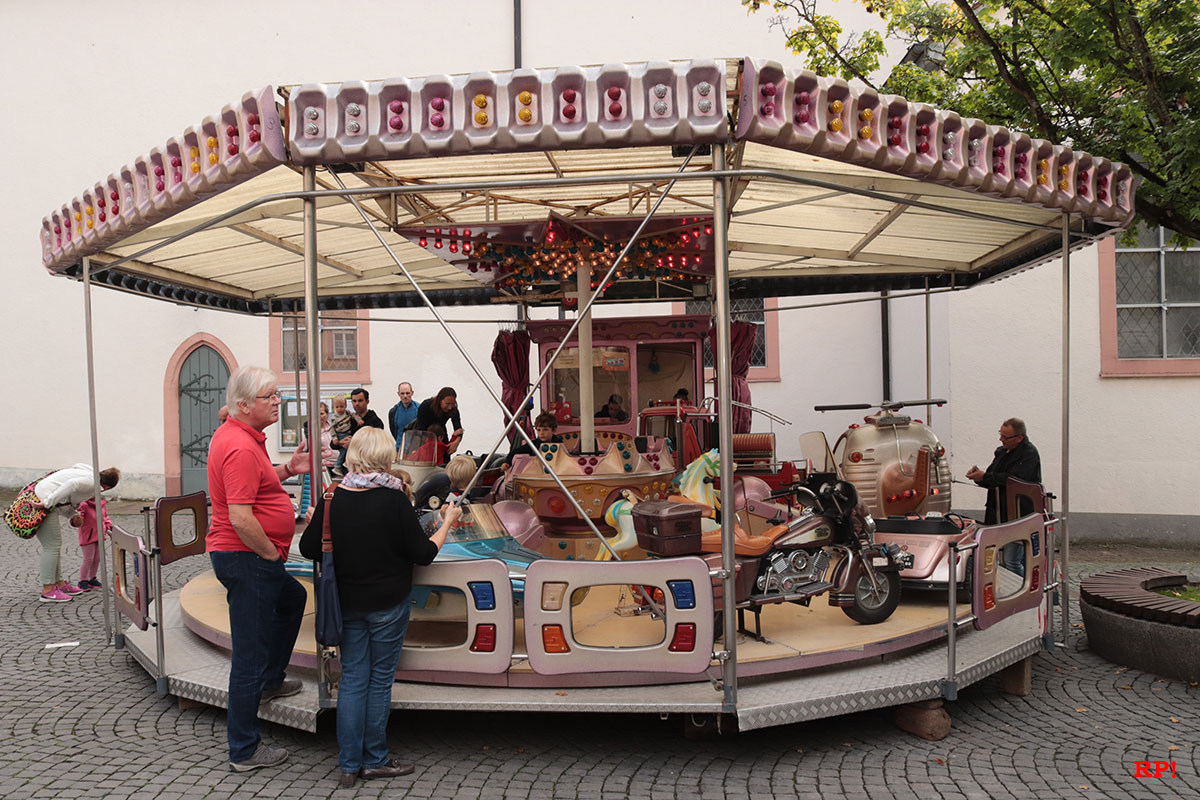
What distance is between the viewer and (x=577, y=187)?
670 cm

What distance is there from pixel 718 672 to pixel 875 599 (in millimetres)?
1280

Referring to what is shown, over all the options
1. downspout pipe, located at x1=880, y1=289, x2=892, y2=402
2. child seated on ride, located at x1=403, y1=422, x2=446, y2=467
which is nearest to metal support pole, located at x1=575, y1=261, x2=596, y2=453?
child seated on ride, located at x1=403, y1=422, x2=446, y2=467

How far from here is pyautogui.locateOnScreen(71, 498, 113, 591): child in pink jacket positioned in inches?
312

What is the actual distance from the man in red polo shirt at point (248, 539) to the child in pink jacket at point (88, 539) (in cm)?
457

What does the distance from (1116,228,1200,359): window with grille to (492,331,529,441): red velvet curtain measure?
7426mm

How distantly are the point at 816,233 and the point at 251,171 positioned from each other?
17.2 ft

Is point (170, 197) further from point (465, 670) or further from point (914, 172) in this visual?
point (914, 172)

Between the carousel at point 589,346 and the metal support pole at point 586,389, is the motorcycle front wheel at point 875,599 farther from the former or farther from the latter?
the metal support pole at point 586,389

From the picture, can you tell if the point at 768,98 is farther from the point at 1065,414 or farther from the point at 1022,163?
the point at 1065,414

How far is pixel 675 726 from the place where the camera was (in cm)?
470

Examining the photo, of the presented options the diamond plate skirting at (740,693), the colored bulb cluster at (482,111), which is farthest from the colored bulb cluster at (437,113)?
the diamond plate skirting at (740,693)

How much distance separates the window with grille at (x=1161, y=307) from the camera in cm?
1066

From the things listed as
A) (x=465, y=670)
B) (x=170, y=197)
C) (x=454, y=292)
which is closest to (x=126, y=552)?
(x=170, y=197)

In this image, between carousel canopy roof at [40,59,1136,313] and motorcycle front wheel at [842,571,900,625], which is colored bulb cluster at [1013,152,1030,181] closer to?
carousel canopy roof at [40,59,1136,313]
